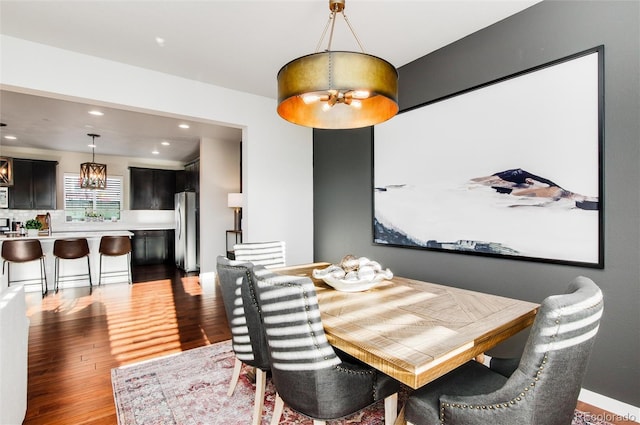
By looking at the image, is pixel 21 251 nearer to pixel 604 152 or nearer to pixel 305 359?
pixel 305 359

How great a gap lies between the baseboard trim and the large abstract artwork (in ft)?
2.61

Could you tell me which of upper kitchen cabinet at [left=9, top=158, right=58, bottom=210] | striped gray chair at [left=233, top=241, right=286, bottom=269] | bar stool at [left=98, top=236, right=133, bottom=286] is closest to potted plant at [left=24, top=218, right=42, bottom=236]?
bar stool at [left=98, top=236, right=133, bottom=286]

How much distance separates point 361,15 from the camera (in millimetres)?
2316

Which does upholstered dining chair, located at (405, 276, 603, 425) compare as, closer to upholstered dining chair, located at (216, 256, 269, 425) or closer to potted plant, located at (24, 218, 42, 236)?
upholstered dining chair, located at (216, 256, 269, 425)

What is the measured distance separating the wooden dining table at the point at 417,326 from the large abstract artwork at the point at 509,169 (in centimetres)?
74

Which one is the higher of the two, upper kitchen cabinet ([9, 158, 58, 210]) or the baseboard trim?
upper kitchen cabinet ([9, 158, 58, 210])

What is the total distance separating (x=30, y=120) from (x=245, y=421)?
538cm

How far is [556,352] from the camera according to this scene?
98 centimetres

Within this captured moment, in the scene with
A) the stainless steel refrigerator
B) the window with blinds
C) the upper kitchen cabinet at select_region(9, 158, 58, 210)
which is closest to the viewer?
the upper kitchen cabinet at select_region(9, 158, 58, 210)

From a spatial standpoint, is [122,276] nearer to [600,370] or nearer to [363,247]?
[363,247]

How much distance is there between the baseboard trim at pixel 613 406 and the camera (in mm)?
1788

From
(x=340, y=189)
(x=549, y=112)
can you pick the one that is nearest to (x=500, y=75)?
(x=549, y=112)

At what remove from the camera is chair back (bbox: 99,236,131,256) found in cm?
508

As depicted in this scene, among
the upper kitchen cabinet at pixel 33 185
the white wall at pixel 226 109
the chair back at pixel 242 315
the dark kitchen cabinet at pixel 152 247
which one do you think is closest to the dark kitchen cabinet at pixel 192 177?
the dark kitchen cabinet at pixel 152 247
